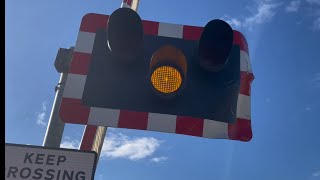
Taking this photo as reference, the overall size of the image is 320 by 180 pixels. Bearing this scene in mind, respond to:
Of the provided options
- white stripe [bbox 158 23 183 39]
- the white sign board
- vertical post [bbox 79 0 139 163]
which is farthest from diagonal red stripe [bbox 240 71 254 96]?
the white sign board

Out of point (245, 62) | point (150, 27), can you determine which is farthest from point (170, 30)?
point (245, 62)

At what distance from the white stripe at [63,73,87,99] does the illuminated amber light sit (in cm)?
64

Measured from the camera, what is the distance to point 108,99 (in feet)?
8.52

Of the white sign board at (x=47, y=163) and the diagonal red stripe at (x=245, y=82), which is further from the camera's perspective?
the diagonal red stripe at (x=245, y=82)

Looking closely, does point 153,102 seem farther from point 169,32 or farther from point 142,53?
point 169,32

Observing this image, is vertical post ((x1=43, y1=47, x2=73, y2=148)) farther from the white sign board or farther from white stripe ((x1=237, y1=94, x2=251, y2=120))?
white stripe ((x1=237, y1=94, x2=251, y2=120))

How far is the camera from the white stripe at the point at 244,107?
2723mm

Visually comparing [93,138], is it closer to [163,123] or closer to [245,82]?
[163,123]

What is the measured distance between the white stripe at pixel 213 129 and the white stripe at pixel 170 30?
2.29 feet

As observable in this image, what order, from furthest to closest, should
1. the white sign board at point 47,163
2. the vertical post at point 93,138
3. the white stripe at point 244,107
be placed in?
the white stripe at point 244,107, the vertical post at point 93,138, the white sign board at point 47,163

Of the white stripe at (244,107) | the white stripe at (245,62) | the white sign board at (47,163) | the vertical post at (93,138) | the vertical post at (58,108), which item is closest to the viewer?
the white sign board at (47,163)

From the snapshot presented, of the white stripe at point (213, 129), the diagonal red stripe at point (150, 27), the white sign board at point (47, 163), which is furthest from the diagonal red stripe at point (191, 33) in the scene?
the white sign board at point (47, 163)

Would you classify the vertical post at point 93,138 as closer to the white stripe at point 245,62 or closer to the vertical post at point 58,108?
the vertical post at point 58,108

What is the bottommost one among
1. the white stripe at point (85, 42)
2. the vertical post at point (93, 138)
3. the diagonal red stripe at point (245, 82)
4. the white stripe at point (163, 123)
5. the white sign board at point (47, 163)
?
the white sign board at point (47, 163)
